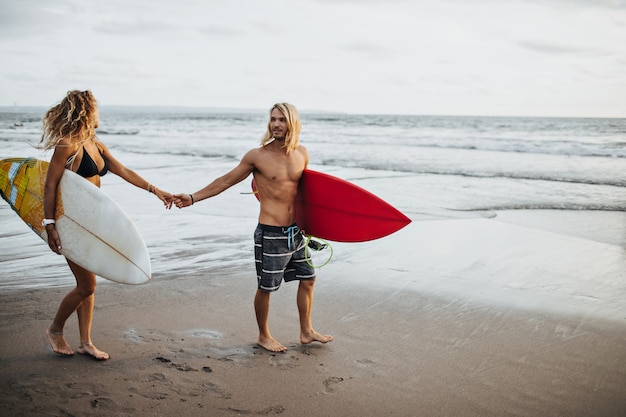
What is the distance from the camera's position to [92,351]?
3.68 metres

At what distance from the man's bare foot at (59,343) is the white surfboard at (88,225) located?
1.64 ft

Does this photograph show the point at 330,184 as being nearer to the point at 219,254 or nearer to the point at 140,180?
the point at 140,180

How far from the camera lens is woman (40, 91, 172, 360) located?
349 centimetres

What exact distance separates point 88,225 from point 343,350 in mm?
1941

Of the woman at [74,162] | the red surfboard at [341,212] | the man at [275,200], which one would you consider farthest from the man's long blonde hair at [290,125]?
the woman at [74,162]

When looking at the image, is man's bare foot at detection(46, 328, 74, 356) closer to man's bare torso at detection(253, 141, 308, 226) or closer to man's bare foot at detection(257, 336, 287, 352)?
man's bare foot at detection(257, 336, 287, 352)

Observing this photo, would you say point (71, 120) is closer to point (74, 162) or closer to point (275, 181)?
point (74, 162)

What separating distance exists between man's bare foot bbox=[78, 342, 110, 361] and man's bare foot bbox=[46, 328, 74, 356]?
0.21ft

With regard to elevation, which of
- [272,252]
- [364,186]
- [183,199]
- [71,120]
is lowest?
[364,186]

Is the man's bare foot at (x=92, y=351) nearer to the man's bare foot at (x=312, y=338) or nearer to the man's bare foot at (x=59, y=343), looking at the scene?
the man's bare foot at (x=59, y=343)

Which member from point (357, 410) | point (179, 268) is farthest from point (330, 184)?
point (179, 268)

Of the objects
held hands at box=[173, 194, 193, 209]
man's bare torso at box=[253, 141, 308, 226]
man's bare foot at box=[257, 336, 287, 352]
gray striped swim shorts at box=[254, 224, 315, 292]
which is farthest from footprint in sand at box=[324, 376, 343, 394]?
held hands at box=[173, 194, 193, 209]

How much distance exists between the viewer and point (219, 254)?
20.7 feet

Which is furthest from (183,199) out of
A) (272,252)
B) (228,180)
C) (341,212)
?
(341,212)
